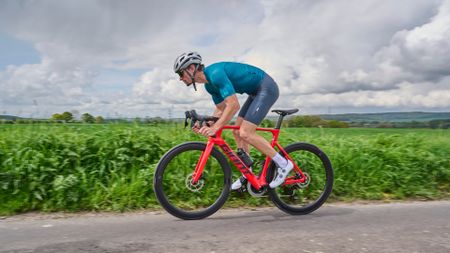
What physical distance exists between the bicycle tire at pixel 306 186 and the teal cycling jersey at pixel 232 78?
0.94m

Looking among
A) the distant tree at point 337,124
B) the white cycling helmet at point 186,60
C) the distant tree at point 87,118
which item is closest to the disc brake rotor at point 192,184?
the white cycling helmet at point 186,60

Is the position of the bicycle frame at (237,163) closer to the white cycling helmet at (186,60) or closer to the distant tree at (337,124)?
the white cycling helmet at (186,60)

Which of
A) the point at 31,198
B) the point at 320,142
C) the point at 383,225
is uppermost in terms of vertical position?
the point at 320,142

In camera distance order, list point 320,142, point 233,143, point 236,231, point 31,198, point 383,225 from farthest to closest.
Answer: point 320,142
point 233,143
point 31,198
point 383,225
point 236,231

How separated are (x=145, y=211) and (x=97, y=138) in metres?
1.37

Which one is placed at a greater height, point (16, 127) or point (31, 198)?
point (16, 127)

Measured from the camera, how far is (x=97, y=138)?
17.1 ft

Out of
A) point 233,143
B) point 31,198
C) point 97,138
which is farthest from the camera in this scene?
point 233,143

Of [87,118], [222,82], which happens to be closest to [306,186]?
[222,82]

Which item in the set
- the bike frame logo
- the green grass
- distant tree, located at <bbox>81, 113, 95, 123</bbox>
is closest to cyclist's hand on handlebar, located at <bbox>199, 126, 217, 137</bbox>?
the bike frame logo

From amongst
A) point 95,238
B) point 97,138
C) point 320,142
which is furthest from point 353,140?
point 95,238

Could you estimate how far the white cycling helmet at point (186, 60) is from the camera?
422 centimetres

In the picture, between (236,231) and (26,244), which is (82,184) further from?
(236,231)

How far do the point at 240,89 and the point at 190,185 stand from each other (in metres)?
1.28
